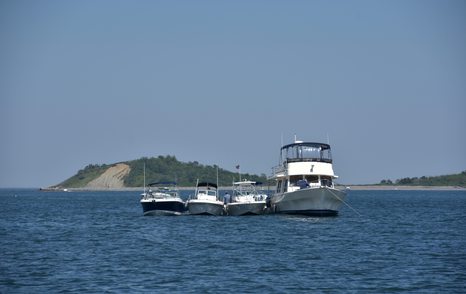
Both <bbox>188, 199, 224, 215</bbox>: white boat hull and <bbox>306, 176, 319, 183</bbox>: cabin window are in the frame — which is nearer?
<bbox>306, 176, 319, 183</bbox>: cabin window

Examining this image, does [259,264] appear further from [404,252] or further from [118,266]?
[404,252]

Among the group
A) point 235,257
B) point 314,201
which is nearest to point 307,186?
point 314,201

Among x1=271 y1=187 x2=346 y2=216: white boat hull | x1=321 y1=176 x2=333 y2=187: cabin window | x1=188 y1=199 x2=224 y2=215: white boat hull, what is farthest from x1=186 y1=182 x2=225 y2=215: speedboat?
x1=321 y1=176 x2=333 y2=187: cabin window

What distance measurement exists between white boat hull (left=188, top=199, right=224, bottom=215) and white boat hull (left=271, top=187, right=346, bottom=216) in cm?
672

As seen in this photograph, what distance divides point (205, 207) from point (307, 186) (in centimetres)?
1095

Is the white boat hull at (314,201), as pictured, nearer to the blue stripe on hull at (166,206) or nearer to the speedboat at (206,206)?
the speedboat at (206,206)

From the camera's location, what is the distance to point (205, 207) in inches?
3231

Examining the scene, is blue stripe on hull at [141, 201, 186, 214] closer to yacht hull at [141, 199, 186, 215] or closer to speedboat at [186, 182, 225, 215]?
yacht hull at [141, 199, 186, 215]

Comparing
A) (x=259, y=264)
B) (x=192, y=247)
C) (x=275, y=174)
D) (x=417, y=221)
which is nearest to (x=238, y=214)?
(x=275, y=174)

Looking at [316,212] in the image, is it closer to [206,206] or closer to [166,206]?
[206,206]

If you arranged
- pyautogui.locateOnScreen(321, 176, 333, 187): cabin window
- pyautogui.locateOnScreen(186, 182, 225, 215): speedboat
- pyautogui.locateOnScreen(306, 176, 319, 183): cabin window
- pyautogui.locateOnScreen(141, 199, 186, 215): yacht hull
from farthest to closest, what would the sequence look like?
1. pyautogui.locateOnScreen(141, 199, 186, 215): yacht hull
2. pyautogui.locateOnScreen(186, 182, 225, 215): speedboat
3. pyautogui.locateOnScreen(306, 176, 319, 183): cabin window
4. pyautogui.locateOnScreen(321, 176, 333, 187): cabin window

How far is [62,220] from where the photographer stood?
83625 mm

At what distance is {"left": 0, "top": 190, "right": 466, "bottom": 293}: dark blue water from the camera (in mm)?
36188

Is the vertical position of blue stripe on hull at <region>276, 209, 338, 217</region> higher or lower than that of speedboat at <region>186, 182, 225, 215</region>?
lower
